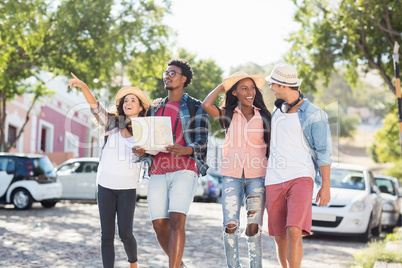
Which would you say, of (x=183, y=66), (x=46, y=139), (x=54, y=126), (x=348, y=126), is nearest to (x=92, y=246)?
(x=183, y=66)

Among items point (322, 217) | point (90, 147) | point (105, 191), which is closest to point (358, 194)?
point (322, 217)

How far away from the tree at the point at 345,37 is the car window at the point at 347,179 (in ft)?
8.25

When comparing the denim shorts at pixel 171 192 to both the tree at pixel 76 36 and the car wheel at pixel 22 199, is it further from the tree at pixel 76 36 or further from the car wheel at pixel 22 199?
the car wheel at pixel 22 199

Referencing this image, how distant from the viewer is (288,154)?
5.66 meters

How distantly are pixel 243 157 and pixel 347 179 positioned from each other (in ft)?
27.2

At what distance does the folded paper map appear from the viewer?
223 inches

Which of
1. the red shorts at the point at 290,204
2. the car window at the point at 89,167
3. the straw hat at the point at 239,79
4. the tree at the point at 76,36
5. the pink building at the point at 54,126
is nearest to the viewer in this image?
the red shorts at the point at 290,204

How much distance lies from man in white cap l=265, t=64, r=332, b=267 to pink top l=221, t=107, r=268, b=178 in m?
0.12

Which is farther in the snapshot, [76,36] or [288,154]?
[76,36]

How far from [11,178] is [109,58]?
14.9 ft

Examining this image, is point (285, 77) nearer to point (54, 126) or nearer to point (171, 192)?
point (171, 192)

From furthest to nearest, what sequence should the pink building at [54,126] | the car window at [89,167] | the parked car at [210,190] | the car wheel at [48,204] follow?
the pink building at [54,126]
the parked car at [210,190]
the car window at [89,167]
the car wheel at [48,204]

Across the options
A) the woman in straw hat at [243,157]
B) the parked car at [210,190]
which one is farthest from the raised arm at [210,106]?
the parked car at [210,190]

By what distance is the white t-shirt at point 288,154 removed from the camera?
5.63 metres
